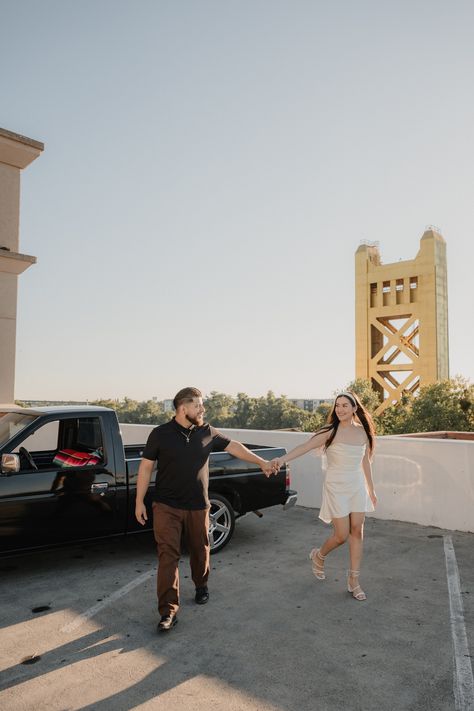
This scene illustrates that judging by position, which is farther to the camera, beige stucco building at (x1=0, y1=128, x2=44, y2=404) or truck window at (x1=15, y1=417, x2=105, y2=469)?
beige stucco building at (x1=0, y1=128, x2=44, y2=404)

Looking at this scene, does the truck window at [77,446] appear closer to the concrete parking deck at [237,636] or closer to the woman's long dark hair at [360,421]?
the concrete parking deck at [237,636]

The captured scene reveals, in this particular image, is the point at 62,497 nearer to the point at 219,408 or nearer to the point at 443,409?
the point at 443,409

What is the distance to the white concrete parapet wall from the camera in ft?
24.7

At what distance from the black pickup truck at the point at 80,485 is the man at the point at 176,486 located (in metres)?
1.30

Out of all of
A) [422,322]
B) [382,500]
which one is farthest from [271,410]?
[382,500]

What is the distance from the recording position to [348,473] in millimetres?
4934

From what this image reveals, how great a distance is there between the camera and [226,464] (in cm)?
642

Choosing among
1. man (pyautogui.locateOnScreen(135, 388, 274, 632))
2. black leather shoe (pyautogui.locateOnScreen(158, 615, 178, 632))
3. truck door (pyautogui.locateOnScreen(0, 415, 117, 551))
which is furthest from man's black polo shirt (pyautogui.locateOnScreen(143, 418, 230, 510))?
truck door (pyautogui.locateOnScreen(0, 415, 117, 551))

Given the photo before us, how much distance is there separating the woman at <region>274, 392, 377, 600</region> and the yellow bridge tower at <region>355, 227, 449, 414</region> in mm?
67105

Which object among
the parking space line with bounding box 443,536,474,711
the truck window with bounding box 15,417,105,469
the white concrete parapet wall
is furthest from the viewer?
the white concrete parapet wall

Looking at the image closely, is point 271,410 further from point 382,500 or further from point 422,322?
point 382,500

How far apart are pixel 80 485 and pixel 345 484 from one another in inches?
102

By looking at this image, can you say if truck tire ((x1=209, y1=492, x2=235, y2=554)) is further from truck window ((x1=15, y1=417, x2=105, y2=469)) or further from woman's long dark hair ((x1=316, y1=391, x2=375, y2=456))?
woman's long dark hair ((x1=316, y1=391, x2=375, y2=456))

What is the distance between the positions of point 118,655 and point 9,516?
6.24 ft
